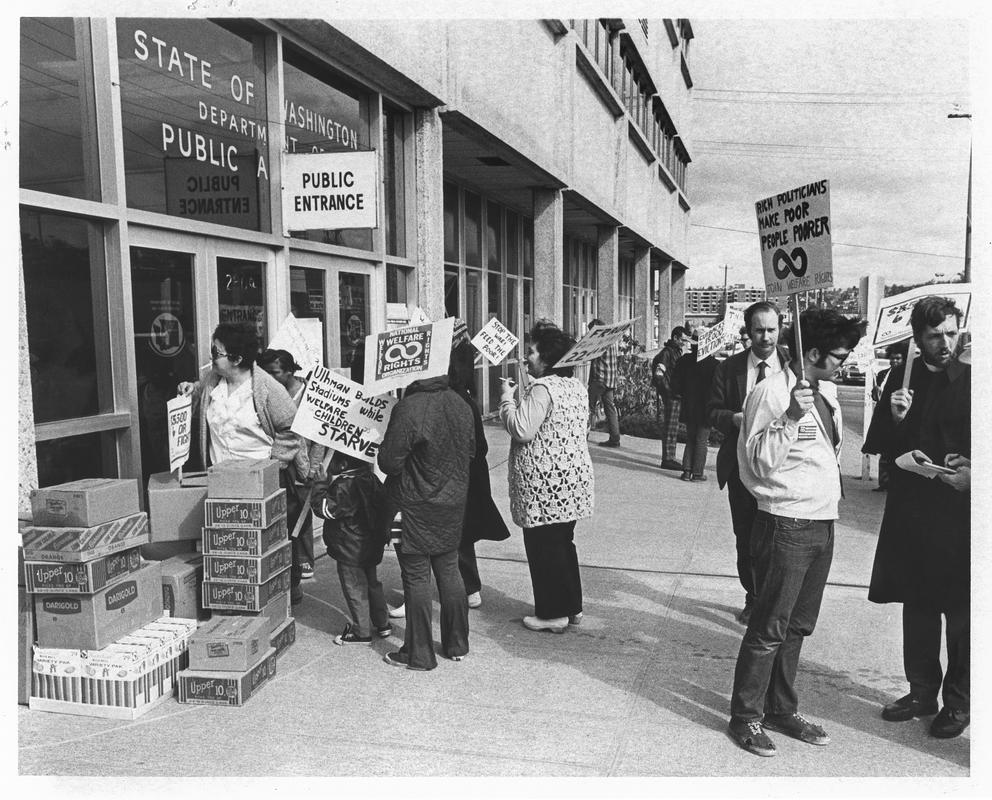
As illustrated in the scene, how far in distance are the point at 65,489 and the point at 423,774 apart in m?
2.06

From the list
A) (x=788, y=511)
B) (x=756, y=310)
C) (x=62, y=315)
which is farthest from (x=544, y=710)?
(x=62, y=315)

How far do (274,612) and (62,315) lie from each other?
7.06ft

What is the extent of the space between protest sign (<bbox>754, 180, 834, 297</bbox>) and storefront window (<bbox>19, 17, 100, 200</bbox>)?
3.88 m

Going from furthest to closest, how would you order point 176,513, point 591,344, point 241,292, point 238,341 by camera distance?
point 241,292 → point 591,344 → point 238,341 → point 176,513

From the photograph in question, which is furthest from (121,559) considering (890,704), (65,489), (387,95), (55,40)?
(387,95)

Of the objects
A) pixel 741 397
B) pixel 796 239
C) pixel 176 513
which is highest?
pixel 796 239

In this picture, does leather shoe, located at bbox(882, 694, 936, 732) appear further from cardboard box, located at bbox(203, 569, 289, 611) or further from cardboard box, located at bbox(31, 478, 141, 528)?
cardboard box, located at bbox(31, 478, 141, 528)

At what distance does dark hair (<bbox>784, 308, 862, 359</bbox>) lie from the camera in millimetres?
3623

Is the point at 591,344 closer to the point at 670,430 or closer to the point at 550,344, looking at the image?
the point at 550,344

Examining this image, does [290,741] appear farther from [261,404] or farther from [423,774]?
[261,404]

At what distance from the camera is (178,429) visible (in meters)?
5.07

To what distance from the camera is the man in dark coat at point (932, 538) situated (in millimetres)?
3791

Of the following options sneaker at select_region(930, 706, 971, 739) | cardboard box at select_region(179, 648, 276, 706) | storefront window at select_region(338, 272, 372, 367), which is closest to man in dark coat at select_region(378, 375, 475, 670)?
cardboard box at select_region(179, 648, 276, 706)

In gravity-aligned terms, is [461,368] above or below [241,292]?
below
